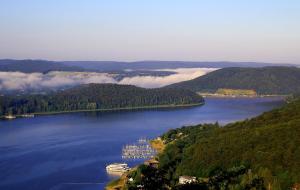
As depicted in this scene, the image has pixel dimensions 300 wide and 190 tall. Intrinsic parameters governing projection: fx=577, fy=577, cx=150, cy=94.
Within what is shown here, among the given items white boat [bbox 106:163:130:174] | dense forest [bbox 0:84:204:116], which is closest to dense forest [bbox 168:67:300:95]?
dense forest [bbox 0:84:204:116]

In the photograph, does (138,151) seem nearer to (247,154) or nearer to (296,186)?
(247,154)

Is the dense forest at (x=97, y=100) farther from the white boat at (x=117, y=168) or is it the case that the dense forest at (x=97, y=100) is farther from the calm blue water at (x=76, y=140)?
the white boat at (x=117, y=168)

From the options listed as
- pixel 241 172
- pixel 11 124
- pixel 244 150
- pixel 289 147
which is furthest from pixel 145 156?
pixel 11 124

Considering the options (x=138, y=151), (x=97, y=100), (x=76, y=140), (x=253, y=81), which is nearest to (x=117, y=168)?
(x=138, y=151)

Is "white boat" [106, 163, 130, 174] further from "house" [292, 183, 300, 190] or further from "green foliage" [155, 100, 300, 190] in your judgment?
"house" [292, 183, 300, 190]

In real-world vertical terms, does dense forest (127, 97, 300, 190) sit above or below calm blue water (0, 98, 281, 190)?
above

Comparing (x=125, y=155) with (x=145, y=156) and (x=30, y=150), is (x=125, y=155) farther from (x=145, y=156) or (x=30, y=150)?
(x=30, y=150)
